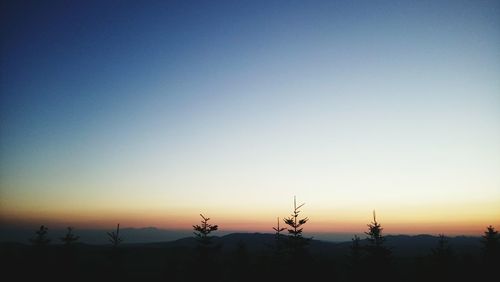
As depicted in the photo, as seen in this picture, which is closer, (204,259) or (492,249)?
(204,259)

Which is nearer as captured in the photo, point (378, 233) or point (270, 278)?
point (378, 233)

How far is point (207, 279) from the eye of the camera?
27.2 meters

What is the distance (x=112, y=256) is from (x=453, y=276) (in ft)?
117

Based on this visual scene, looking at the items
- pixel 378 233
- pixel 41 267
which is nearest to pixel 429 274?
pixel 378 233

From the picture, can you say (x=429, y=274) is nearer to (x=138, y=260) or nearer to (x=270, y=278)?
(x=270, y=278)

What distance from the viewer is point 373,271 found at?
2581 cm

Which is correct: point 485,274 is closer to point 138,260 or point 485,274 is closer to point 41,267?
point 41,267

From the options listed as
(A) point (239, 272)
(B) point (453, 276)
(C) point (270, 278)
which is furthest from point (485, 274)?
(A) point (239, 272)

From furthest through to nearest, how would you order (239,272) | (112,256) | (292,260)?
(239,272) → (112,256) → (292,260)

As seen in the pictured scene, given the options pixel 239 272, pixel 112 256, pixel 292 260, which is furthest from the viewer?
pixel 239 272

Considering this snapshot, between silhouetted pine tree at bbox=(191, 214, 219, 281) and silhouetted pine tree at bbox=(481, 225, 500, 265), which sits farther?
silhouetted pine tree at bbox=(481, 225, 500, 265)

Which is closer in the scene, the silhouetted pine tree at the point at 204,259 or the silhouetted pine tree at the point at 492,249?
the silhouetted pine tree at the point at 204,259

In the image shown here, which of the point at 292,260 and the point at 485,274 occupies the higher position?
the point at 292,260

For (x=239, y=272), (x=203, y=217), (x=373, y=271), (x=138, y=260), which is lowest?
(x=138, y=260)
